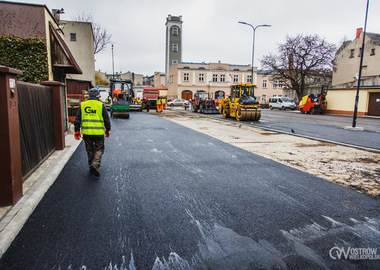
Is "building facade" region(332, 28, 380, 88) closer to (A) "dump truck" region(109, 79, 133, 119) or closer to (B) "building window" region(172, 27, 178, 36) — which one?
(A) "dump truck" region(109, 79, 133, 119)

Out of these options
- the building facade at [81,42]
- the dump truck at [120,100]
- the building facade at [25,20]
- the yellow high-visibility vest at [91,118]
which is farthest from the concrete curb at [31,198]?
the building facade at [81,42]

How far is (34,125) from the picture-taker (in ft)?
20.6

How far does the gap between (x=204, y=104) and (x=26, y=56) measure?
63.2 ft

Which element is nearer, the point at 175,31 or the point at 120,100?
the point at 120,100

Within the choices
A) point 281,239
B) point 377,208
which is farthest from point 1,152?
point 377,208

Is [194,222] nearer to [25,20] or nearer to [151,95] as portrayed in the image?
[25,20]

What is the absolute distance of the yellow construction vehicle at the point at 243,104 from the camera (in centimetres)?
1973

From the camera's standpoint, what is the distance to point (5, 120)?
4.13 meters

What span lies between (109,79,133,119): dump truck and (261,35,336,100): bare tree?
24628 millimetres

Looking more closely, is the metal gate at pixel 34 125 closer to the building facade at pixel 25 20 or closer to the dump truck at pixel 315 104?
the building facade at pixel 25 20

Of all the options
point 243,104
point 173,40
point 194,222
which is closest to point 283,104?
point 243,104

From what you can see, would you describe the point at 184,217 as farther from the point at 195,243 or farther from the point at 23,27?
the point at 23,27

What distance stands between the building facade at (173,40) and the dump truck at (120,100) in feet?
133

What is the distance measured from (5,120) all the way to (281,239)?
4.25 metres
